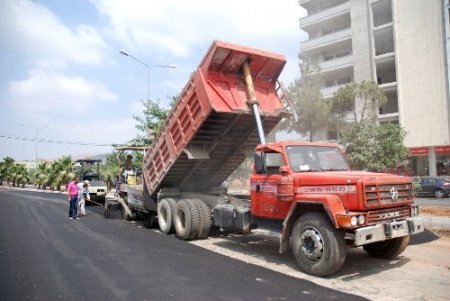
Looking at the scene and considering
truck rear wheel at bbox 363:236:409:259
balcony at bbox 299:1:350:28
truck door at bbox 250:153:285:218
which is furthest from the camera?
balcony at bbox 299:1:350:28

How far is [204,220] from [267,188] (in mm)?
2811

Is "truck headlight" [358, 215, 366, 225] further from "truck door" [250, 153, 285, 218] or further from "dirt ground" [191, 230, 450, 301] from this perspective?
"truck door" [250, 153, 285, 218]

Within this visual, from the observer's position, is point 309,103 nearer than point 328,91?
Yes

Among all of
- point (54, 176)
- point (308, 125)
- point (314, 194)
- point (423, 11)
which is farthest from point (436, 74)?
point (54, 176)

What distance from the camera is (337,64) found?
43.6m

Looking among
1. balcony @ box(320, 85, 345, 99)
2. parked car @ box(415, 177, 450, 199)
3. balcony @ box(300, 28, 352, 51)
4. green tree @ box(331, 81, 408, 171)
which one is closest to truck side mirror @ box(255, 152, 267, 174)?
green tree @ box(331, 81, 408, 171)

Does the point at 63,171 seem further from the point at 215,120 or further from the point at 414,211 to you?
the point at 414,211

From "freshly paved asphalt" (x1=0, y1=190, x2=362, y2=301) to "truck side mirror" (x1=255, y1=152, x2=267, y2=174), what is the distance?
1.84m

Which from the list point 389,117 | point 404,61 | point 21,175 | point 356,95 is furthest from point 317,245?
point 21,175

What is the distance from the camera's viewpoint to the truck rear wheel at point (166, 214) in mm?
11430

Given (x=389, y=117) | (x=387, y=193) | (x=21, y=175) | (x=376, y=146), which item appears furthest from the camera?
(x=21, y=175)

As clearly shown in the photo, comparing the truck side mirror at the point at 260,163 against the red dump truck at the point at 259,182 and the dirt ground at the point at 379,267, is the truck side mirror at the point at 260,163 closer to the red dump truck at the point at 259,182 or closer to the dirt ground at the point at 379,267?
the red dump truck at the point at 259,182

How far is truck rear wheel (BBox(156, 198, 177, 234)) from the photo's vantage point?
1143 cm

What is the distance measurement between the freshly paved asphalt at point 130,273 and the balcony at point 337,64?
36146 millimetres
